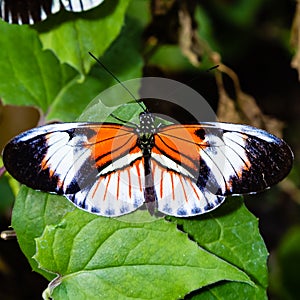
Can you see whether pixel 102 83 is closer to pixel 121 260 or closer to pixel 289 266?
pixel 121 260

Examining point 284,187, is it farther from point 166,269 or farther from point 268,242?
point 166,269

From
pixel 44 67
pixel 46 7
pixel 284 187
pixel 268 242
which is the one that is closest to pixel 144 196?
pixel 46 7

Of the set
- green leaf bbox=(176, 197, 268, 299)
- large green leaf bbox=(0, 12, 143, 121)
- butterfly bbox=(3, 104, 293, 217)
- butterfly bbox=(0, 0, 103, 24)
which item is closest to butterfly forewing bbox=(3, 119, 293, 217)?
butterfly bbox=(3, 104, 293, 217)

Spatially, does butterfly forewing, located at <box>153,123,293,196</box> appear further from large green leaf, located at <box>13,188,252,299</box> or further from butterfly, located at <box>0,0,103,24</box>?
butterfly, located at <box>0,0,103,24</box>

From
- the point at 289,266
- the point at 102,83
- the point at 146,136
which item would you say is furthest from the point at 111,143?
the point at 289,266

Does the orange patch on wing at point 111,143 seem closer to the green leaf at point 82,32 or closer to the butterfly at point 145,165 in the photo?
the butterfly at point 145,165

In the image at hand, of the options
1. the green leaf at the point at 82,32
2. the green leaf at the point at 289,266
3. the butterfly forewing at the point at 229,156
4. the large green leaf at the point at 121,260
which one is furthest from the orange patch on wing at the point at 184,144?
the green leaf at the point at 289,266
